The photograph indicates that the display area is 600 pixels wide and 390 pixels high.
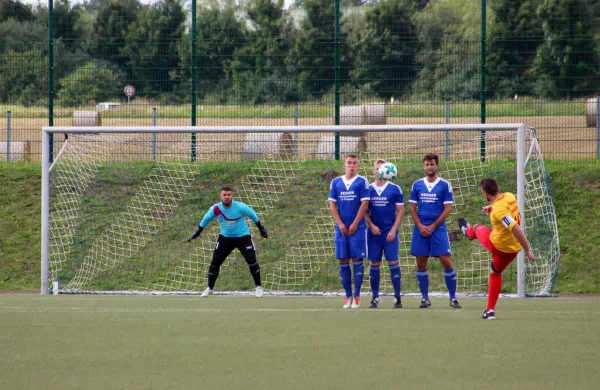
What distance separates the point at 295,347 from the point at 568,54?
11570 mm

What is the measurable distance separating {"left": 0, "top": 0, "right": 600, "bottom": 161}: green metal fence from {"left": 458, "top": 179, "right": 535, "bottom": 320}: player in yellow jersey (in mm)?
8072

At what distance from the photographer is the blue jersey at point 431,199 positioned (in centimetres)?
1023

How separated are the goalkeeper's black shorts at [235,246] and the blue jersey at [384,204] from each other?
231 centimetres

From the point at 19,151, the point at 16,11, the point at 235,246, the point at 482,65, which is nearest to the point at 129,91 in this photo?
the point at 19,151

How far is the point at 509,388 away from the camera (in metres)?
5.33

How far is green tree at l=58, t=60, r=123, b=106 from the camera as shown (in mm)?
17297

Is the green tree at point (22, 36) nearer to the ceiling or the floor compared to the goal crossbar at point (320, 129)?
nearer to the ceiling

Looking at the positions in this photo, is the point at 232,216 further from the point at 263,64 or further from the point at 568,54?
the point at 568,54

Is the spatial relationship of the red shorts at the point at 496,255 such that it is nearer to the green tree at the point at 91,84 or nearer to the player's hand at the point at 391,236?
the player's hand at the point at 391,236

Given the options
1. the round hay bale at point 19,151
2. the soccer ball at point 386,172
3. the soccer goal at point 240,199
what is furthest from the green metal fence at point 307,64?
the soccer ball at point 386,172

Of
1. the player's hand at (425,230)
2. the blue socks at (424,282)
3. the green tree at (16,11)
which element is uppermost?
the green tree at (16,11)

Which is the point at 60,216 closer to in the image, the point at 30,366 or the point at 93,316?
the point at 93,316

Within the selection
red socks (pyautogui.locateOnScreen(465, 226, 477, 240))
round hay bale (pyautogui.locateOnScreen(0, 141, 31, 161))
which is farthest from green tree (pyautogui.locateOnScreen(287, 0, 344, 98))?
red socks (pyautogui.locateOnScreen(465, 226, 477, 240))

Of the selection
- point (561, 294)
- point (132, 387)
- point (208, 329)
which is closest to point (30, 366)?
point (132, 387)
